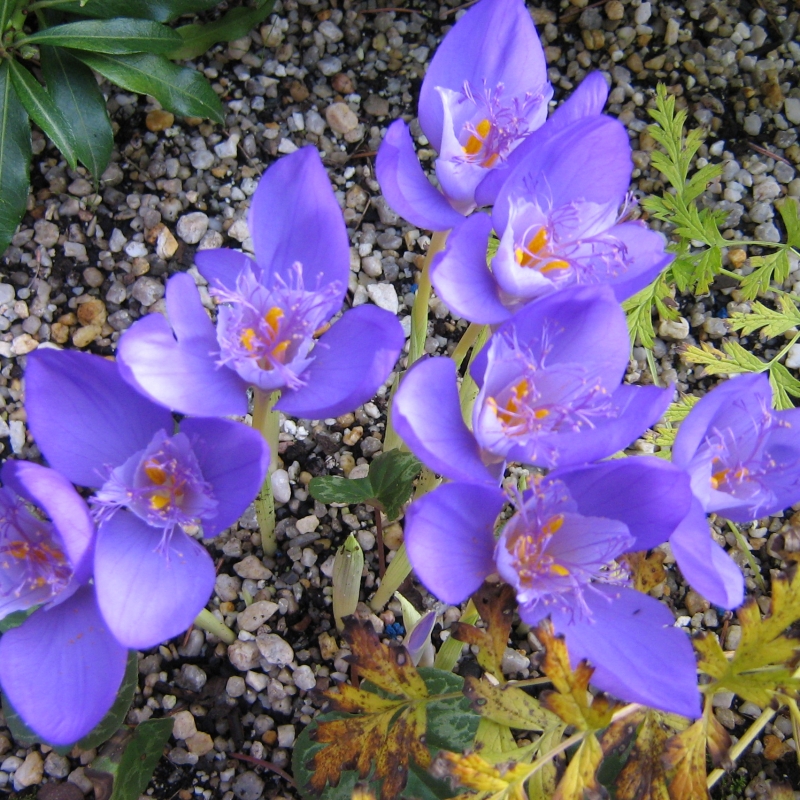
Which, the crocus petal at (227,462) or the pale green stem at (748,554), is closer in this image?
the crocus petal at (227,462)

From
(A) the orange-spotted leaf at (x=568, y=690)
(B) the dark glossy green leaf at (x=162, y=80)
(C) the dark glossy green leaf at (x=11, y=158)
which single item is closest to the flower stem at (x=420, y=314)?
(A) the orange-spotted leaf at (x=568, y=690)

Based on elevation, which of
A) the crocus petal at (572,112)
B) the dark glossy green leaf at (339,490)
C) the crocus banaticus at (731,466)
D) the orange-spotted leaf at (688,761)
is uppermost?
the crocus petal at (572,112)

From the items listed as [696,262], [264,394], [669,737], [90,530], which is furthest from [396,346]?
[696,262]

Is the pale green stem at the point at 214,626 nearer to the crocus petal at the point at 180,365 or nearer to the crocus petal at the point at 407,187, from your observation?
the crocus petal at the point at 180,365

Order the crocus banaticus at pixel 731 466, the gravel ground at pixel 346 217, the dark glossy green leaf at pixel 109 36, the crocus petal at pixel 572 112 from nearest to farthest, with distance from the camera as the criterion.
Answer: the crocus banaticus at pixel 731 466 → the crocus petal at pixel 572 112 → the gravel ground at pixel 346 217 → the dark glossy green leaf at pixel 109 36

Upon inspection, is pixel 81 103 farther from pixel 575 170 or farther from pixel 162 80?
pixel 575 170

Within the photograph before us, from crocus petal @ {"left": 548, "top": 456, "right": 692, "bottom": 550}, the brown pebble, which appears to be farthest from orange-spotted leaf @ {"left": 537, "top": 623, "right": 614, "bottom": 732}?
the brown pebble

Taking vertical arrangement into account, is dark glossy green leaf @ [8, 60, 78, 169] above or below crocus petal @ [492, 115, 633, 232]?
below

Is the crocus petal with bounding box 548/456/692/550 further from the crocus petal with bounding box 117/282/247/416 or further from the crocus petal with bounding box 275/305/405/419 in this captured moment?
the crocus petal with bounding box 117/282/247/416
